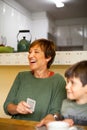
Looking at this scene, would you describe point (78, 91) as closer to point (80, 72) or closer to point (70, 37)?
point (80, 72)

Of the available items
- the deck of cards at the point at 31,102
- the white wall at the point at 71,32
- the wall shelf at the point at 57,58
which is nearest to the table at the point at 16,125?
the deck of cards at the point at 31,102

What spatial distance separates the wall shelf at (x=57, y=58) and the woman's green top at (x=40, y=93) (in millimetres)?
304

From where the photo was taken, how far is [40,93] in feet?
5.18

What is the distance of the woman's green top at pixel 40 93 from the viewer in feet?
5.08

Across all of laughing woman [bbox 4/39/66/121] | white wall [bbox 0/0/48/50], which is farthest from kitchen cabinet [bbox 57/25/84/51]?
laughing woman [bbox 4/39/66/121]

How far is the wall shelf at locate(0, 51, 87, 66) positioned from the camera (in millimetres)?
1867

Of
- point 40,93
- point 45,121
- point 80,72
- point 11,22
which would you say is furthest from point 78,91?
point 11,22

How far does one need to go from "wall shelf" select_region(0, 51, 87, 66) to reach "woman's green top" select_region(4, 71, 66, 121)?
12.0 inches

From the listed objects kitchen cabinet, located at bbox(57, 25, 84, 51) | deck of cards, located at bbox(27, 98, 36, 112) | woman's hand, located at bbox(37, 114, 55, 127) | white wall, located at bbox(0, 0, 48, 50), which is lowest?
woman's hand, located at bbox(37, 114, 55, 127)

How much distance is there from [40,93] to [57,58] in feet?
1.45

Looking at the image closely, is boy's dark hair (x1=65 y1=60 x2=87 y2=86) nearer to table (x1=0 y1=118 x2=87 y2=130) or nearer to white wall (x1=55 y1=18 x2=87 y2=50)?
table (x1=0 y1=118 x2=87 y2=130)

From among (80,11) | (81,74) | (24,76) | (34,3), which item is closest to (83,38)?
(80,11)

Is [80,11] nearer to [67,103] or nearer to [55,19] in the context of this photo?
[55,19]

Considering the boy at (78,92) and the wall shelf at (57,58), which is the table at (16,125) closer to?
the boy at (78,92)
